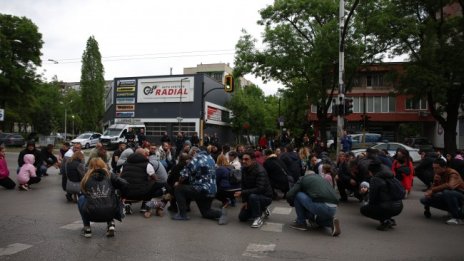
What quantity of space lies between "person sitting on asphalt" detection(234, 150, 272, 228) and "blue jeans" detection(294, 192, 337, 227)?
2.23 feet

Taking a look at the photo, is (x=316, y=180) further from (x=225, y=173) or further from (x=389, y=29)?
(x=389, y=29)

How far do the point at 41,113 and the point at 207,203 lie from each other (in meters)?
52.7

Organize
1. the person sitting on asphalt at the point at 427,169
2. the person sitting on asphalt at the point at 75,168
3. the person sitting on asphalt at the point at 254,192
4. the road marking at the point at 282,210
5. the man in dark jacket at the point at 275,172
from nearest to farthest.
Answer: the person sitting on asphalt at the point at 254,192
the road marking at the point at 282,210
the person sitting on asphalt at the point at 75,168
the man in dark jacket at the point at 275,172
the person sitting on asphalt at the point at 427,169

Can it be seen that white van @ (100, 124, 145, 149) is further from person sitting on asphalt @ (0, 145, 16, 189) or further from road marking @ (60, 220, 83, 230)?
road marking @ (60, 220, 83, 230)

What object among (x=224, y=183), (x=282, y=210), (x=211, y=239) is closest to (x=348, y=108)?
(x=282, y=210)

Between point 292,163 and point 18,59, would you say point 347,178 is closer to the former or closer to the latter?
point 292,163

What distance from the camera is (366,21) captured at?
1129 inches

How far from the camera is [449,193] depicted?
8844mm

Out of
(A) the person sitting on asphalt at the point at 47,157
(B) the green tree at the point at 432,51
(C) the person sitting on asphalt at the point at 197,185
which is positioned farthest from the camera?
(B) the green tree at the point at 432,51

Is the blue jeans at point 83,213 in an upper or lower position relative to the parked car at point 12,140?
lower

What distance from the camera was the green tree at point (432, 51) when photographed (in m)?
26.2

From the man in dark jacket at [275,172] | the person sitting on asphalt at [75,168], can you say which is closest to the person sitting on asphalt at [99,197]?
the person sitting on asphalt at [75,168]

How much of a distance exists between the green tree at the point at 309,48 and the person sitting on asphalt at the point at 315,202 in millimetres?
21220

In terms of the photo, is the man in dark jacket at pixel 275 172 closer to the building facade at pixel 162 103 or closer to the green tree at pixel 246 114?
the building facade at pixel 162 103
